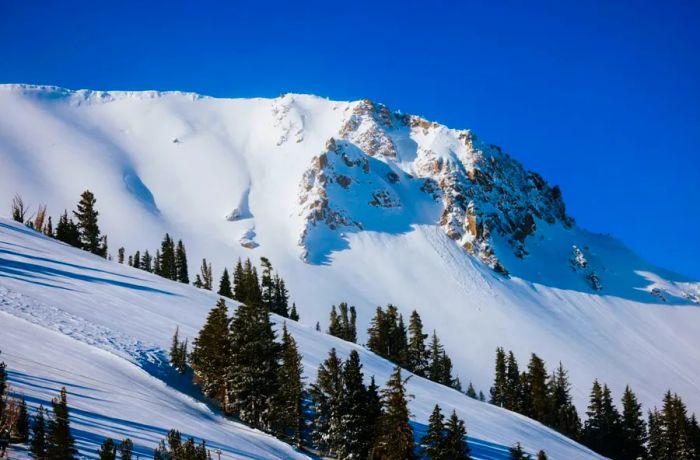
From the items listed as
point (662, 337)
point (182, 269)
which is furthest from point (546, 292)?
point (182, 269)

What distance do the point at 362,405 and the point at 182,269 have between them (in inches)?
2738

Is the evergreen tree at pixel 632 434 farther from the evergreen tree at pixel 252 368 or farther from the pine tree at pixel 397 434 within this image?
the evergreen tree at pixel 252 368

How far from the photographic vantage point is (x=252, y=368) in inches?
1361

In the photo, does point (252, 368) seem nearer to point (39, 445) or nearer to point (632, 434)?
point (39, 445)

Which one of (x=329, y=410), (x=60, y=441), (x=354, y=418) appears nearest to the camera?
(x=60, y=441)

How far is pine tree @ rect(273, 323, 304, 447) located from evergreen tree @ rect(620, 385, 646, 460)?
5296cm

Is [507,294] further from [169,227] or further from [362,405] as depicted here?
[362,405]

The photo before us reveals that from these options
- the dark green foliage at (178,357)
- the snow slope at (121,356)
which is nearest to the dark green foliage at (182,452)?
the snow slope at (121,356)

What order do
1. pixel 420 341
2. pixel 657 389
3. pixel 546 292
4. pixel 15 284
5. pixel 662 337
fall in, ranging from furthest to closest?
pixel 546 292, pixel 662 337, pixel 657 389, pixel 420 341, pixel 15 284

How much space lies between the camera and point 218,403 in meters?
35.4

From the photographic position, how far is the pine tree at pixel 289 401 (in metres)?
33.9

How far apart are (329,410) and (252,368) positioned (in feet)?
16.4

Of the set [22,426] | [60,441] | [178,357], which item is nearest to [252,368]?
[178,357]

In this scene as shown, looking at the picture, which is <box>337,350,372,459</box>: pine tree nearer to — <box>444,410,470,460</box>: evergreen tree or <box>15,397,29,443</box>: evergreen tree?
<box>444,410,470,460</box>: evergreen tree
